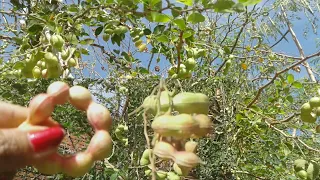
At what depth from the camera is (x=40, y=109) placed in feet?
1.55

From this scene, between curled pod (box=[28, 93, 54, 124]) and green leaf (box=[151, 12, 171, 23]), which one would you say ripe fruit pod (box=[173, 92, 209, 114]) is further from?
green leaf (box=[151, 12, 171, 23])

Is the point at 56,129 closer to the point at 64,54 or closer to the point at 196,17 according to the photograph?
the point at 196,17

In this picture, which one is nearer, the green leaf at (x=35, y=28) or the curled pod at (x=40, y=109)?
the curled pod at (x=40, y=109)

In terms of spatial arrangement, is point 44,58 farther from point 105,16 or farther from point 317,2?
point 317,2

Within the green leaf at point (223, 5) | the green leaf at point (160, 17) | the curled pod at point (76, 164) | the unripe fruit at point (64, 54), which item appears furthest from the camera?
the unripe fruit at point (64, 54)

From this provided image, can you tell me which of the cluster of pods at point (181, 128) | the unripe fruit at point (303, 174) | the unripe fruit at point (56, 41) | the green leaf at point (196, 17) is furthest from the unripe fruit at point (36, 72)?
the cluster of pods at point (181, 128)

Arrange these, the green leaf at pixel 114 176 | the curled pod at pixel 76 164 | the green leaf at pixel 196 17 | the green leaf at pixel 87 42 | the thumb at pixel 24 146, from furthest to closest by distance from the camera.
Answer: the green leaf at pixel 87 42, the green leaf at pixel 114 176, the green leaf at pixel 196 17, the curled pod at pixel 76 164, the thumb at pixel 24 146

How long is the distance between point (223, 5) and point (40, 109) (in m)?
0.74

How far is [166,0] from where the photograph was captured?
1433 mm

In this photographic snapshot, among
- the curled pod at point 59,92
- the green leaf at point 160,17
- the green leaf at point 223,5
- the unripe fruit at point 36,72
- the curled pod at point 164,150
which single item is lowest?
the unripe fruit at point 36,72

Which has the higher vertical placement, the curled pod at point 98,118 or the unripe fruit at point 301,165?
the curled pod at point 98,118

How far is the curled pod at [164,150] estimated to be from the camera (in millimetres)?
557

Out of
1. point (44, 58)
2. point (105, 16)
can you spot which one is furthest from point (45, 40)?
point (105, 16)

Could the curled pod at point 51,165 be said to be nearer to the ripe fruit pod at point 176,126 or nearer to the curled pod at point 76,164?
the curled pod at point 76,164
